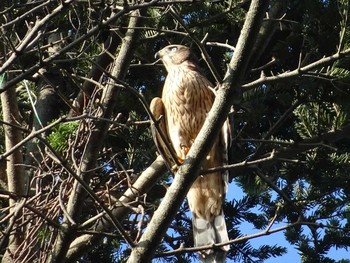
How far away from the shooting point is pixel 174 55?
495 cm

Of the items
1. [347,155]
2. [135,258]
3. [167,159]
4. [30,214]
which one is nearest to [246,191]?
[347,155]

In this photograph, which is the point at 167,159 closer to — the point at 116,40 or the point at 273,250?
the point at 116,40

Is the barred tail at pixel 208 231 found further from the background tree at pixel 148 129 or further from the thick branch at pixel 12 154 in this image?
the thick branch at pixel 12 154

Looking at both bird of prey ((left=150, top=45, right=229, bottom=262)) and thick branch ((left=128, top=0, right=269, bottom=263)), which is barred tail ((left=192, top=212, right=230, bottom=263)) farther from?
thick branch ((left=128, top=0, right=269, bottom=263))

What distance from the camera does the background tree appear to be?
3316 millimetres

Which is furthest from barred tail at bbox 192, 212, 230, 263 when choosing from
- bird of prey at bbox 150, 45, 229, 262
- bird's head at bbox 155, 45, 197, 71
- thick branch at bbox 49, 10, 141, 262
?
bird's head at bbox 155, 45, 197, 71

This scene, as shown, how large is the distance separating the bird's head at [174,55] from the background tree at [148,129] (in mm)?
80

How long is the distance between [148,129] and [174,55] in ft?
1.84

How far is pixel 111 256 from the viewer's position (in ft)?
16.3

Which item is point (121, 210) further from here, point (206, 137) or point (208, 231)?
point (206, 137)

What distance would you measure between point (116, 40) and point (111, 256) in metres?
1.31

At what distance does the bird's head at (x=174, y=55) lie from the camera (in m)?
4.81

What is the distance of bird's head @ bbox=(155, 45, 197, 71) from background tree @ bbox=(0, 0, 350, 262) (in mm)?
80

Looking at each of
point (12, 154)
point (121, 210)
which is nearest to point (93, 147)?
point (121, 210)
